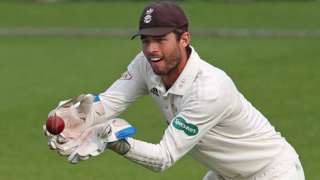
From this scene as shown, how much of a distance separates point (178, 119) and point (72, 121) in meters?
0.67

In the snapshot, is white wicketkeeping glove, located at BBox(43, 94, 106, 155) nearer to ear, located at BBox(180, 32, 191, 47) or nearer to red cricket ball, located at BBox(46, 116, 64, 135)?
red cricket ball, located at BBox(46, 116, 64, 135)

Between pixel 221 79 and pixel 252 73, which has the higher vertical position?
pixel 221 79

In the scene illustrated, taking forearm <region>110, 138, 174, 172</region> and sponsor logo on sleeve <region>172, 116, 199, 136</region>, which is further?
sponsor logo on sleeve <region>172, 116, 199, 136</region>

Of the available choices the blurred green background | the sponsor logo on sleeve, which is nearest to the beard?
the sponsor logo on sleeve

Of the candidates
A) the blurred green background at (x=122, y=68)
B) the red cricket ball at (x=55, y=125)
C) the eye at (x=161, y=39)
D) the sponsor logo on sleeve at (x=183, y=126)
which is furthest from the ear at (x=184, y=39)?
the blurred green background at (x=122, y=68)

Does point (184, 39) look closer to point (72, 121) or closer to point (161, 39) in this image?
point (161, 39)

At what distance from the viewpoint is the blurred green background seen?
12484 mm

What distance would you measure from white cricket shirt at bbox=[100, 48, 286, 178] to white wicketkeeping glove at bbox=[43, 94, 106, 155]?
0.34 meters

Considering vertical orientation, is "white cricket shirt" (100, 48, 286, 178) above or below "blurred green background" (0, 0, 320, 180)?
above

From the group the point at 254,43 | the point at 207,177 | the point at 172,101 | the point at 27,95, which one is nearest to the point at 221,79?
the point at 172,101

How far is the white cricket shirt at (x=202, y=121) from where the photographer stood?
6.03 m

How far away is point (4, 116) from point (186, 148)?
32.8ft

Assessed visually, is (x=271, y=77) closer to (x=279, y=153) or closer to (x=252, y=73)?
(x=252, y=73)

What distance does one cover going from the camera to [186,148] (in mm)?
6066
